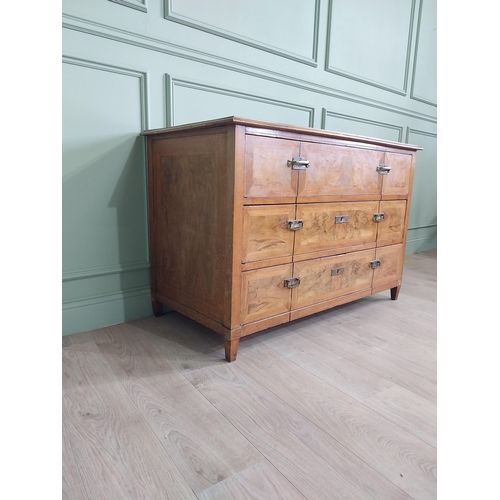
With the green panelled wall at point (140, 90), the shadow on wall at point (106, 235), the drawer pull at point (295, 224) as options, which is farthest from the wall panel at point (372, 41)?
the shadow on wall at point (106, 235)

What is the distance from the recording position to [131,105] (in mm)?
1512

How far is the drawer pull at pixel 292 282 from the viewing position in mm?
1395

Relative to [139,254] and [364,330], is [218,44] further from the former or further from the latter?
[364,330]

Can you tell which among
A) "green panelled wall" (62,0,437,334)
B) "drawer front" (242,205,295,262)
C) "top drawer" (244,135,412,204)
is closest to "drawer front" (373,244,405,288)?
"top drawer" (244,135,412,204)

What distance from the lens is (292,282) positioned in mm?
1406

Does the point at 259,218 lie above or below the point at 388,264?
above

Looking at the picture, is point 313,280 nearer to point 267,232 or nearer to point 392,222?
point 267,232

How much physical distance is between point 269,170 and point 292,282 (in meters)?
0.43

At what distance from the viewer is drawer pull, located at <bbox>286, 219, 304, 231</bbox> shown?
1.35 m

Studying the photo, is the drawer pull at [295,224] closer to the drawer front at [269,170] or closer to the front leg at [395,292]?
the drawer front at [269,170]

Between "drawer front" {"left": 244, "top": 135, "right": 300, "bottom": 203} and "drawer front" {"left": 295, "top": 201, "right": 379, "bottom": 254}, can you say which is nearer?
"drawer front" {"left": 244, "top": 135, "right": 300, "bottom": 203}

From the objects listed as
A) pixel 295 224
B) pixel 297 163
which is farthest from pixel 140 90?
pixel 295 224

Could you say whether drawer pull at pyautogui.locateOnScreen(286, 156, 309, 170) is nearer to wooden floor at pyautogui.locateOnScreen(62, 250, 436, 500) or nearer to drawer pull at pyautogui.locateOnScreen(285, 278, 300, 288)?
drawer pull at pyautogui.locateOnScreen(285, 278, 300, 288)

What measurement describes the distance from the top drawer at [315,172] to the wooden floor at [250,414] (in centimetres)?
58
